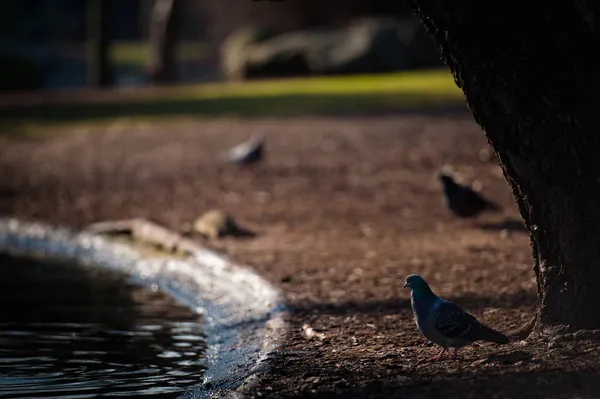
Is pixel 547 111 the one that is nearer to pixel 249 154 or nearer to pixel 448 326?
pixel 448 326

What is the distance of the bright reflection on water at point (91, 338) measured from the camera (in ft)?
24.3

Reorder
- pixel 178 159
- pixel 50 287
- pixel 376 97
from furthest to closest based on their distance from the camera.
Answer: pixel 376 97, pixel 178 159, pixel 50 287

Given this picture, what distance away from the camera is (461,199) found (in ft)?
40.5

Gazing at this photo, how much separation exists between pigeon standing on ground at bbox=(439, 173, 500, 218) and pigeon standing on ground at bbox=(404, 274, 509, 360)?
553cm

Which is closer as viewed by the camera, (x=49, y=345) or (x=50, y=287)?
(x=49, y=345)

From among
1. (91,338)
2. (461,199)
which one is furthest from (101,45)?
(91,338)

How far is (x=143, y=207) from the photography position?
48.0 feet

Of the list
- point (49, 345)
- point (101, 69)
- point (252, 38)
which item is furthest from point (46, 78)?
point (49, 345)

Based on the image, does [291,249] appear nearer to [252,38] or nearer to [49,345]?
[49,345]

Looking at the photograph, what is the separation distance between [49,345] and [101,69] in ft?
82.1

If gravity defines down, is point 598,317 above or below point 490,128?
below

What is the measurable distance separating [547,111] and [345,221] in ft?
21.9

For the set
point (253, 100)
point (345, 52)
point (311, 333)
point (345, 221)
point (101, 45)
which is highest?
point (101, 45)

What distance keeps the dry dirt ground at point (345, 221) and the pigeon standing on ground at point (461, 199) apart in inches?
6.4
